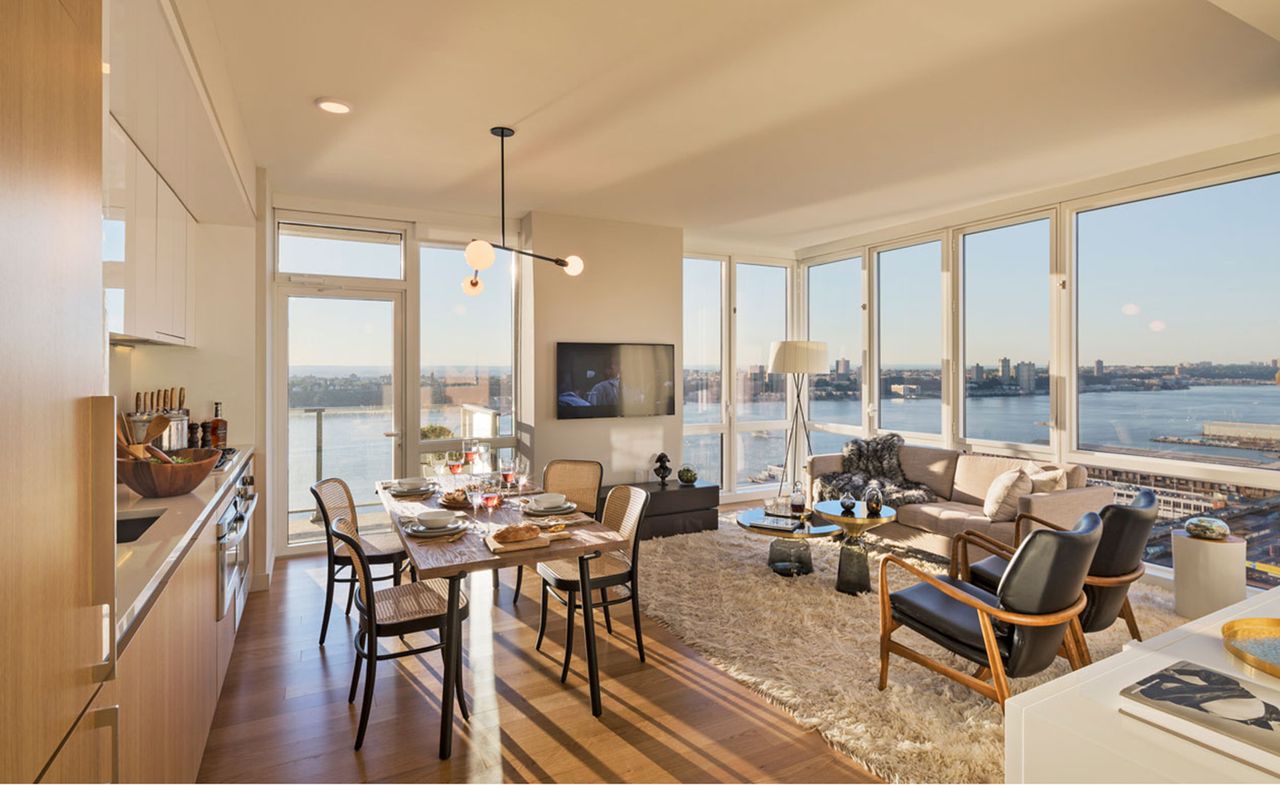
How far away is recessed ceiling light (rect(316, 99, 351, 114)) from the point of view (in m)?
3.29

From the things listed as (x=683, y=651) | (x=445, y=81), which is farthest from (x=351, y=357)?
(x=683, y=651)

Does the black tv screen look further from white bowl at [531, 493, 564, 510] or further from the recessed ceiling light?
the recessed ceiling light

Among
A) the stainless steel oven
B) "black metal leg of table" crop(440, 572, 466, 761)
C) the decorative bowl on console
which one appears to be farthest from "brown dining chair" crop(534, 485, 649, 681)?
the decorative bowl on console

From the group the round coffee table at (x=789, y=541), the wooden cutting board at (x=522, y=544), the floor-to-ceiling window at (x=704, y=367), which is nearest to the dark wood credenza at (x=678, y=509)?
the floor-to-ceiling window at (x=704, y=367)

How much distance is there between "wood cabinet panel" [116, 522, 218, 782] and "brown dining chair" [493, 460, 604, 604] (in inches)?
75.8

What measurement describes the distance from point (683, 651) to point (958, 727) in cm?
134

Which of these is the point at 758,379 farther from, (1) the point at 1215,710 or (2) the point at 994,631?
(1) the point at 1215,710

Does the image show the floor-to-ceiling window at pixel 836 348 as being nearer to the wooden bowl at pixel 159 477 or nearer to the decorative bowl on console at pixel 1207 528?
the decorative bowl on console at pixel 1207 528

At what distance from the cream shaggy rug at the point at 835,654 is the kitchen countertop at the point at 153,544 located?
7.79 feet

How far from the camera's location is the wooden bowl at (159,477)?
2.49 meters

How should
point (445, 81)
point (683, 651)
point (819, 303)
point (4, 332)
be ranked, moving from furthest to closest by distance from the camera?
point (819, 303), point (683, 651), point (445, 81), point (4, 332)

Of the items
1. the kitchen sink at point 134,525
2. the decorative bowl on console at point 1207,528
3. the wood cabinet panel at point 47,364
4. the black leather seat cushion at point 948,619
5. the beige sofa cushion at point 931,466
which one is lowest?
the black leather seat cushion at point 948,619

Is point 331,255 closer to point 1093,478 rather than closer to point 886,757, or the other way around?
point 886,757

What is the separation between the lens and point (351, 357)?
5.33 m
